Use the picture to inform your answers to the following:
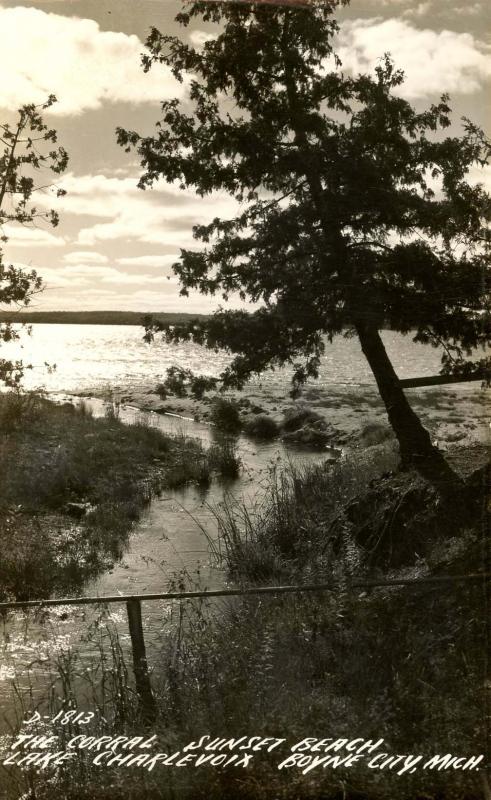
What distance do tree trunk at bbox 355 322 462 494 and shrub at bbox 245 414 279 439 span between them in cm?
1746

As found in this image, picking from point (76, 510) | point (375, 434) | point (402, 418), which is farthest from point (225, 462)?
point (402, 418)

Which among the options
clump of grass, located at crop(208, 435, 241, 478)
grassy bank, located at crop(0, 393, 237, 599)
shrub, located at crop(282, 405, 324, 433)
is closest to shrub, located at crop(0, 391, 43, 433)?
grassy bank, located at crop(0, 393, 237, 599)

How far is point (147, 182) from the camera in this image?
11094 mm

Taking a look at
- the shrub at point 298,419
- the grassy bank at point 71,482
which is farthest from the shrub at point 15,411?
the shrub at point 298,419

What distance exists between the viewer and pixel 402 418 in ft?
38.4

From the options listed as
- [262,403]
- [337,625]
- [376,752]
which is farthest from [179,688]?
[262,403]

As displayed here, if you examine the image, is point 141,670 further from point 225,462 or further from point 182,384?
point 225,462

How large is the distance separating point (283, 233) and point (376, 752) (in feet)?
24.6

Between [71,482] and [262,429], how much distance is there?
1315 cm

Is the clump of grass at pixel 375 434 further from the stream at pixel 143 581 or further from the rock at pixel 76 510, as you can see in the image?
the rock at pixel 76 510

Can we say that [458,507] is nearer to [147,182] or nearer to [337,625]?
[337,625]

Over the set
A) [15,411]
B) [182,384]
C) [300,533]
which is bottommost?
[300,533]

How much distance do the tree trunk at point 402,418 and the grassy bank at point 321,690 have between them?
7.62 ft

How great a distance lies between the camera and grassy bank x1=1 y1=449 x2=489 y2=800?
16.9 feet
